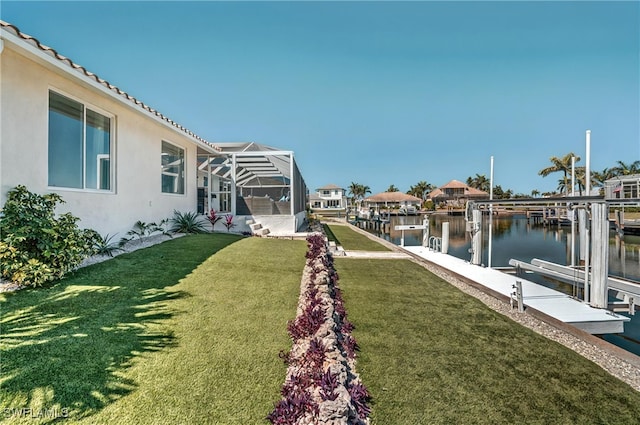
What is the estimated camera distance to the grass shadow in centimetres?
258

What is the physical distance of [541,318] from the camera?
579cm

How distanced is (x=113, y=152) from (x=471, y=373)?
360 inches

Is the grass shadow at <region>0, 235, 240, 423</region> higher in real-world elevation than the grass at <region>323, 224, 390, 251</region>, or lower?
higher

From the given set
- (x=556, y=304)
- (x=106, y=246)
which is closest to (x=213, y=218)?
(x=106, y=246)

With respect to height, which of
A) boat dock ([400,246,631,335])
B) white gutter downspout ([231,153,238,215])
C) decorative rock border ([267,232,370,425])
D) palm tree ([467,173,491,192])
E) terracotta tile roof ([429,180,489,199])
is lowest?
boat dock ([400,246,631,335])

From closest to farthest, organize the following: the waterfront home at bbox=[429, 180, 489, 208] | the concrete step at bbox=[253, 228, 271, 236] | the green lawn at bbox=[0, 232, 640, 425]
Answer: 1. the green lawn at bbox=[0, 232, 640, 425]
2. the concrete step at bbox=[253, 228, 271, 236]
3. the waterfront home at bbox=[429, 180, 489, 208]

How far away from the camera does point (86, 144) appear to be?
6.94 metres

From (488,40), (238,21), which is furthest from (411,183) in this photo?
(238,21)

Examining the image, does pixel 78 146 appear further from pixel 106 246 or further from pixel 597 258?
pixel 597 258

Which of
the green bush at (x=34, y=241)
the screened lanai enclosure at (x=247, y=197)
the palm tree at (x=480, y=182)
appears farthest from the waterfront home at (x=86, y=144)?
the palm tree at (x=480, y=182)

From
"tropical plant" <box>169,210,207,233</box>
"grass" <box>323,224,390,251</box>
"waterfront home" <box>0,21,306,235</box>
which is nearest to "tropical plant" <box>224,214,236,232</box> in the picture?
"tropical plant" <box>169,210,207,233</box>

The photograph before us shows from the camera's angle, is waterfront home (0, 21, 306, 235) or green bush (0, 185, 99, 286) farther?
waterfront home (0, 21, 306, 235)

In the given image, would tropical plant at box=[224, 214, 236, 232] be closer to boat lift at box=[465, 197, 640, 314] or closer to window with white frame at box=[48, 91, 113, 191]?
window with white frame at box=[48, 91, 113, 191]

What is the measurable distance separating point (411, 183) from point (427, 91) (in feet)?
188
